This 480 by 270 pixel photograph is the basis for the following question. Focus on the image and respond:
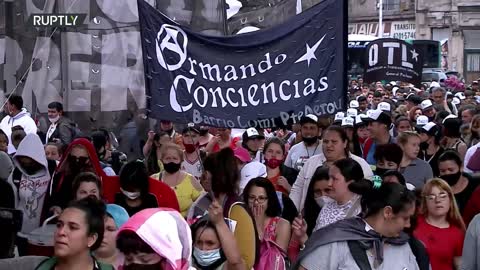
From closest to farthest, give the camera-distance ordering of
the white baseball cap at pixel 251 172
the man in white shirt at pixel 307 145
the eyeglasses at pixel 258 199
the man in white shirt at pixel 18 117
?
the eyeglasses at pixel 258 199 → the white baseball cap at pixel 251 172 → the man in white shirt at pixel 307 145 → the man in white shirt at pixel 18 117

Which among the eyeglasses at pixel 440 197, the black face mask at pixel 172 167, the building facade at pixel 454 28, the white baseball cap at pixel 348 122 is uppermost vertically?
the building facade at pixel 454 28

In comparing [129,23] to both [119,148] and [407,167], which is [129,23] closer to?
[119,148]

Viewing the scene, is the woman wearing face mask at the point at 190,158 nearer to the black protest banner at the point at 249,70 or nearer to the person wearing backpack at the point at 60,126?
the person wearing backpack at the point at 60,126

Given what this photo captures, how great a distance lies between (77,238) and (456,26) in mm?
55325

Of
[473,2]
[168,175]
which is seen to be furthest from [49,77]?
[473,2]

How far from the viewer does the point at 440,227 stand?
24.7 ft

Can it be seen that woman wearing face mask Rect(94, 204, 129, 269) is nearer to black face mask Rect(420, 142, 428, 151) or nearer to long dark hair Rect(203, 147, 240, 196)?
long dark hair Rect(203, 147, 240, 196)

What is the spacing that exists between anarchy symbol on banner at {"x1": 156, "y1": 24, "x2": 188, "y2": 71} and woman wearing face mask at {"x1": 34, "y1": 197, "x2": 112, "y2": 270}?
3788mm

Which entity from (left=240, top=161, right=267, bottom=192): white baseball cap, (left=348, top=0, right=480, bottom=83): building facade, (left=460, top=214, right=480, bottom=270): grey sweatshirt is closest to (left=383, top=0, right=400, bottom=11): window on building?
(left=348, top=0, right=480, bottom=83): building facade

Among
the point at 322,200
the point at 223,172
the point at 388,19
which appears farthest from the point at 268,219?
the point at 388,19

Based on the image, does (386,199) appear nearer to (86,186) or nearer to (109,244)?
(109,244)

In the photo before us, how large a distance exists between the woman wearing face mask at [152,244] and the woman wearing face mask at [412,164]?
483cm

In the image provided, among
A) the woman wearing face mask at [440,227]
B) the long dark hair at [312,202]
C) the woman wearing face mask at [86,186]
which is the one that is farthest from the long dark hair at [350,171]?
the woman wearing face mask at [86,186]

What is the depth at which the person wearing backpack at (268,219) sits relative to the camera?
705 centimetres
